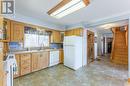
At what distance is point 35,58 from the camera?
13.5 ft

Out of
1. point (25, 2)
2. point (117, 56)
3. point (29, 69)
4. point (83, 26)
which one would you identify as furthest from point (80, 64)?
point (25, 2)

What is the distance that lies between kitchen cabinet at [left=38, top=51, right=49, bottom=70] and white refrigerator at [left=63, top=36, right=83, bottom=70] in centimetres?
99

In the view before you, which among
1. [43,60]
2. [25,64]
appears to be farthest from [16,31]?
[43,60]

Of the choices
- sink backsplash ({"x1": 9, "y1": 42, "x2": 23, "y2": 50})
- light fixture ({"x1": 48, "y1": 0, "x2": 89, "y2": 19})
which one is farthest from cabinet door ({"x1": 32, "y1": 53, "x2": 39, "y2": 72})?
light fixture ({"x1": 48, "y1": 0, "x2": 89, "y2": 19})

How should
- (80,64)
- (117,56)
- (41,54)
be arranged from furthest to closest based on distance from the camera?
1. (117,56)
2. (80,64)
3. (41,54)

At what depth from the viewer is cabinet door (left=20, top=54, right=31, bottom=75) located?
11.7 feet

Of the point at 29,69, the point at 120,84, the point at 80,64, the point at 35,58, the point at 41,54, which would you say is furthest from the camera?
the point at 80,64

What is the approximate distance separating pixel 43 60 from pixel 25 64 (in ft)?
3.13

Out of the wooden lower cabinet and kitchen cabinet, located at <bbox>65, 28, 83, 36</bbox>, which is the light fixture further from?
kitchen cabinet, located at <bbox>65, 28, 83, 36</bbox>

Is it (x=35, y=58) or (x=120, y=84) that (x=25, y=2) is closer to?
(x=35, y=58)

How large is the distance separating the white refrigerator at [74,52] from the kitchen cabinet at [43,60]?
3.26ft

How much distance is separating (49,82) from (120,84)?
2229 millimetres

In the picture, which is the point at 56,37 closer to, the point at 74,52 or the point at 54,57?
the point at 54,57

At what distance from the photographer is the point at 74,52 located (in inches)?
178
